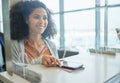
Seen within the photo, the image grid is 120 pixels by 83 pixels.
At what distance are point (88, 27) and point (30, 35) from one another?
197cm

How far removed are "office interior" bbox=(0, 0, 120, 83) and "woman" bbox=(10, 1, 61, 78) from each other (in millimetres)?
117

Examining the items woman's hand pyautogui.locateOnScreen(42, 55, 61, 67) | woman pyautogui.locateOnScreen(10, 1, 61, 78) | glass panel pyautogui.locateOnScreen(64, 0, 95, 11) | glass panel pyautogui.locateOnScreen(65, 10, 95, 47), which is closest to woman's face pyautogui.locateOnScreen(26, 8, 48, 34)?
woman pyautogui.locateOnScreen(10, 1, 61, 78)

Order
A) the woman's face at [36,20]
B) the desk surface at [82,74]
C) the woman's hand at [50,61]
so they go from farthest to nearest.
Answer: the woman's face at [36,20]
the woman's hand at [50,61]
the desk surface at [82,74]

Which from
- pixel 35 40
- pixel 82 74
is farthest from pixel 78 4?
pixel 82 74

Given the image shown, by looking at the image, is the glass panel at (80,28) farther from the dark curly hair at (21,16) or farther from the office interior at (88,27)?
the dark curly hair at (21,16)

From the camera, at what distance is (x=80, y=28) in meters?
2.79

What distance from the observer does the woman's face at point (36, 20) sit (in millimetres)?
1243

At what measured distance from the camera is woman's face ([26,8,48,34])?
1243 millimetres

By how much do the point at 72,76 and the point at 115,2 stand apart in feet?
7.41

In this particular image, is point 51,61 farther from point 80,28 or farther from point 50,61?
point 80,28

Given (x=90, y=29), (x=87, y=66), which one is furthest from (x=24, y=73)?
(x=90, y=29)

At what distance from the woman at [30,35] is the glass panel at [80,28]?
83 centimetres

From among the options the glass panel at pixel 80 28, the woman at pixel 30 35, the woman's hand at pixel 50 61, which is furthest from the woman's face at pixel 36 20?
the glass panel at pixel 80 28

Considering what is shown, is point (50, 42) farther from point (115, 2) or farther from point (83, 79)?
point (115, 2)
